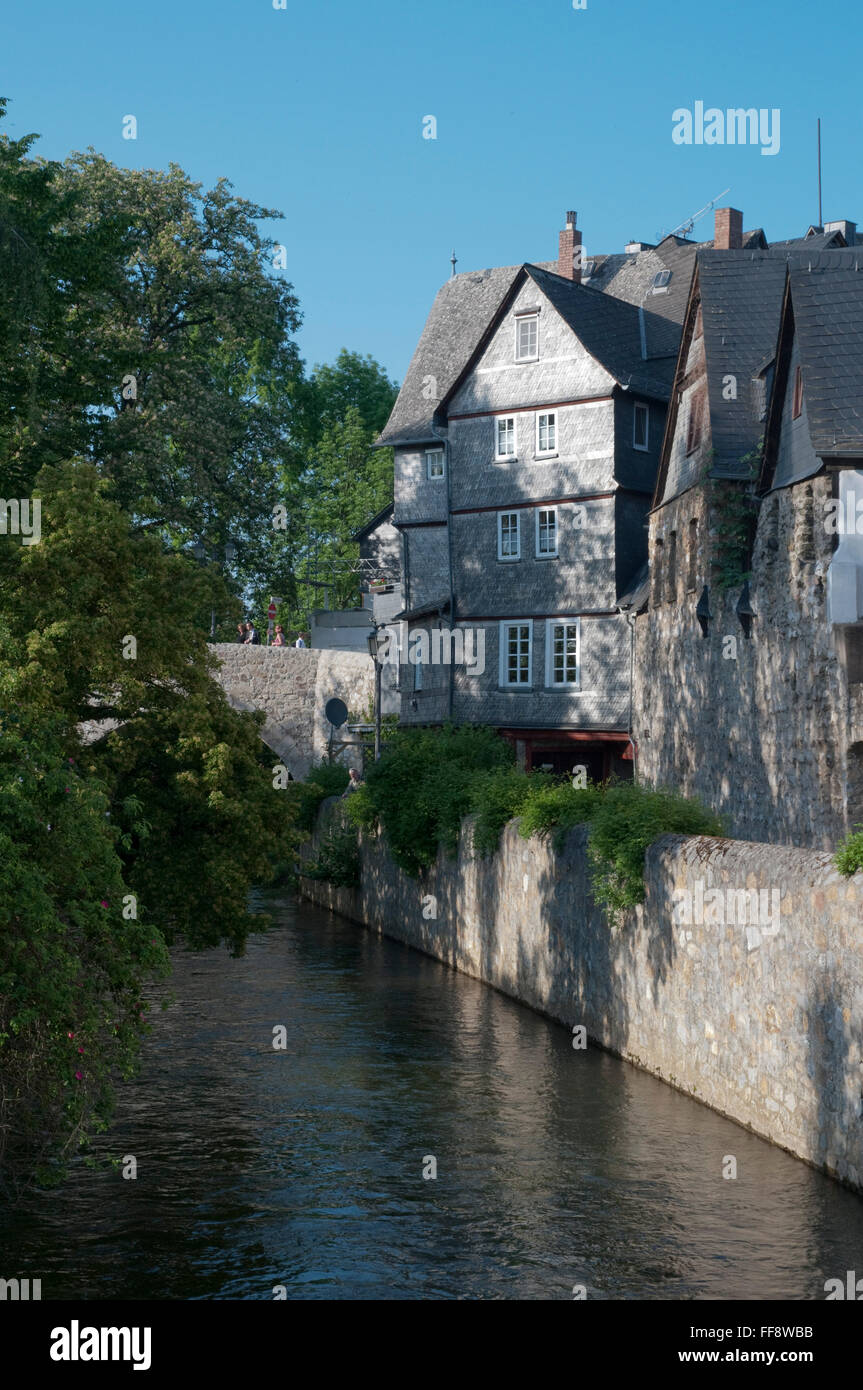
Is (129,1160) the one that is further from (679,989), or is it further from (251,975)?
(251,975)

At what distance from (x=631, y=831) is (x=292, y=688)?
28.3m

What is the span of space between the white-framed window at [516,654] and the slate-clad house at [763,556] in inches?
278

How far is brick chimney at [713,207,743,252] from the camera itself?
47.6 meters

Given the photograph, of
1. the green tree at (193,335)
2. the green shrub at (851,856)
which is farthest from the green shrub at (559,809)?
the green tree at (193,335)

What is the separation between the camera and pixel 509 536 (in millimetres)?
39438

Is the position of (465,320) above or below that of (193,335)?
above

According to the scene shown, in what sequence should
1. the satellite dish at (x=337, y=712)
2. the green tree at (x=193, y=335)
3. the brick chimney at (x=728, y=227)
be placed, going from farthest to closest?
the brick chimney at (x=728, y=227), the satellite dish at (x=337, y=712), the green tree at (x=193, y=335)

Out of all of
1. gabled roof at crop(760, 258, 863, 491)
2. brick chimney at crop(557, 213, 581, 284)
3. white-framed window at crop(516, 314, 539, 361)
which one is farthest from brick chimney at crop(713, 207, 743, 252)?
gabled roof at crop(760, 258, 863, 491)

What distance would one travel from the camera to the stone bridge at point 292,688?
4450cm

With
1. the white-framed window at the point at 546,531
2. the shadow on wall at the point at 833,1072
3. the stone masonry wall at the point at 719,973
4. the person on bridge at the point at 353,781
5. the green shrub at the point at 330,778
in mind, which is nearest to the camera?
the shadow on wall at the point at 833,1072

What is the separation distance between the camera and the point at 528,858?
74.0ft

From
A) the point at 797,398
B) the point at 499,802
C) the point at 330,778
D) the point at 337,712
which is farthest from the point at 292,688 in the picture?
the point at 797,398

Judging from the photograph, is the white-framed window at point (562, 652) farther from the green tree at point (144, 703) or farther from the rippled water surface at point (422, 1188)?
the green tree at point (144, 703)

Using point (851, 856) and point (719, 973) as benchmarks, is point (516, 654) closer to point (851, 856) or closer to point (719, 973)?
point (719, 973)
